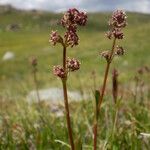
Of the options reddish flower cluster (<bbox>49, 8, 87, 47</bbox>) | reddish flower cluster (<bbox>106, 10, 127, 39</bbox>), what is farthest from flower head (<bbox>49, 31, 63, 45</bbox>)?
reddish flower cluster (<bbox>106, 10, 127, 39</bbox>)

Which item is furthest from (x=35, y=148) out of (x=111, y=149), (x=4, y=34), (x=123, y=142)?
(x=4, y=34)

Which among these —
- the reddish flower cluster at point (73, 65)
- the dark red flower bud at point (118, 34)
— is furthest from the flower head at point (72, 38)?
the dark red flower bud at point (118, 34)

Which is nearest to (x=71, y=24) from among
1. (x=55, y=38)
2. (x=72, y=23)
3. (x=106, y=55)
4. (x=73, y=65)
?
(x=72, y=23)

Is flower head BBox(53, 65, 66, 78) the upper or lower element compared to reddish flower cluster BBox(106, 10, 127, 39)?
lower

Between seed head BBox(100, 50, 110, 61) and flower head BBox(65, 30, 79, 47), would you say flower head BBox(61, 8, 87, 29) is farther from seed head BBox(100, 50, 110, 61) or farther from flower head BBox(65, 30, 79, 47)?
seed head BBox(100, 50, 110, 61)

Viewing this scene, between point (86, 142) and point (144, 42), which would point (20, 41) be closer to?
point (144, 42)

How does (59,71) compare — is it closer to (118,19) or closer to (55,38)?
(55,38)

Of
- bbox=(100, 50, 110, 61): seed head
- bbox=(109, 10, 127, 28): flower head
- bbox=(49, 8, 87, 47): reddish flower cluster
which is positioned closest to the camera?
bbox=(49, 8, 87, 47): reddish flower cluster

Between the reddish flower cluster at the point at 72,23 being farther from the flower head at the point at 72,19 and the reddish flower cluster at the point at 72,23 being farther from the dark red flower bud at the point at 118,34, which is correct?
the dark red flower bud at the point at 118,34

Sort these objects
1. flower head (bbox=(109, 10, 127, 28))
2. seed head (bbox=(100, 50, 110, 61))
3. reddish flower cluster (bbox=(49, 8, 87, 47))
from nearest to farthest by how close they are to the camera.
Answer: reddish flower cluster (bbox=(49, 8, 87, 47)), flower head (bbox=(109, 10, 127, 28)), seed head (bbox=(100, 50, 110, 61))
